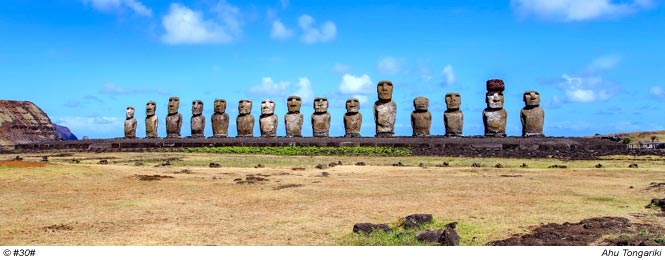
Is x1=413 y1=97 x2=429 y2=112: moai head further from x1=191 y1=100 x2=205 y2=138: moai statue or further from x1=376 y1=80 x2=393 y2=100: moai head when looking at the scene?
x1=191 y1=100 x2=205 y2=138: moai statue

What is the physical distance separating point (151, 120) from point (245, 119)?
748 centimetres

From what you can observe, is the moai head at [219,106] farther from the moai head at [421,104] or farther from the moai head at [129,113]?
the moai head at [421,104]

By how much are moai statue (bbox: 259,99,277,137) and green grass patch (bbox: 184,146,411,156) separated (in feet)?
13.8

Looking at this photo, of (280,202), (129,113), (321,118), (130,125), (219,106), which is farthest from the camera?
(129,113)

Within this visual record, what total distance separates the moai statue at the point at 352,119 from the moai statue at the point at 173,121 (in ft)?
36.2

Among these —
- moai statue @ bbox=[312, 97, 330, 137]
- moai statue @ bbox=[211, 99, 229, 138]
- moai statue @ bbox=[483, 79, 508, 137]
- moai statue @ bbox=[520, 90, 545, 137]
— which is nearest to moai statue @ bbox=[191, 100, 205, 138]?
moai statue @ bbox=[211, 99, 229, 138]

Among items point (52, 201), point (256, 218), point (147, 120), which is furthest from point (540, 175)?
point (147, 120)

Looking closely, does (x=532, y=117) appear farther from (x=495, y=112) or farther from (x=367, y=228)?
(x=367, y=228)

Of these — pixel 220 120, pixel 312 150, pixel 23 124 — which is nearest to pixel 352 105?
pixel 312 150

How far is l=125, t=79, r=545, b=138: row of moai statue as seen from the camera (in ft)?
96.8

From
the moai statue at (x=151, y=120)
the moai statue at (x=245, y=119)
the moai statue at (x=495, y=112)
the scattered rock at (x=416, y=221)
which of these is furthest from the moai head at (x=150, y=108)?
the scattered rock at (x=416, y=221)

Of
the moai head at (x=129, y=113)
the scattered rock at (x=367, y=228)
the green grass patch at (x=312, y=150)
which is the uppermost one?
the moai head at (x=129, y=113)

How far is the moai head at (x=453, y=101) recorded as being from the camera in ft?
99.9

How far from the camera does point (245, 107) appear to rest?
3491cm
